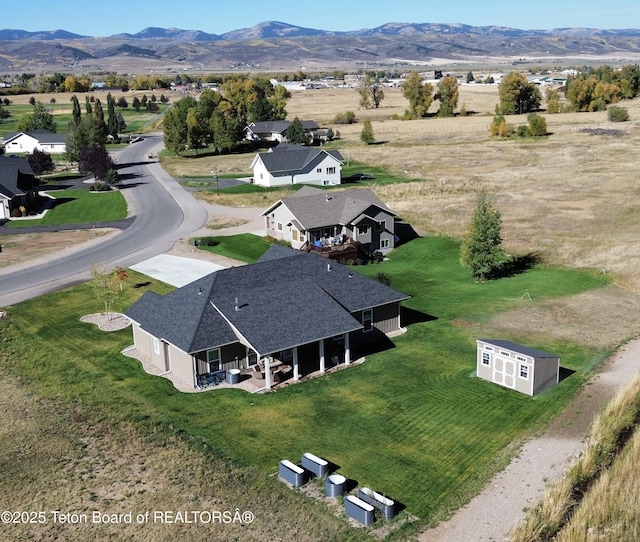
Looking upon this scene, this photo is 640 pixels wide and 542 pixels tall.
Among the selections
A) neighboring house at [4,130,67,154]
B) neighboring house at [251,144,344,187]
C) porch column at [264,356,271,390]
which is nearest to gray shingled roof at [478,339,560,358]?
porch column at [264,356,271,390]

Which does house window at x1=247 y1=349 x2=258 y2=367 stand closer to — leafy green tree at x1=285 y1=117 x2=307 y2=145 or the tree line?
the tree line

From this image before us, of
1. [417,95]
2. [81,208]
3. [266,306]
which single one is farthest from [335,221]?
[417,95]

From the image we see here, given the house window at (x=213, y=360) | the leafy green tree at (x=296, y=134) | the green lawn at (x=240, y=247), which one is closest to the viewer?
the house window at (x=213, y=360)

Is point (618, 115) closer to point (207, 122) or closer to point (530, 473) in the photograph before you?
point (207, 122)

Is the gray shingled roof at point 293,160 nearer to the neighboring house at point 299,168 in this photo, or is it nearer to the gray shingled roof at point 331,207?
the neighboring house at point 299,168

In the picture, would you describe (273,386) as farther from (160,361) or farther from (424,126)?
(424,126)

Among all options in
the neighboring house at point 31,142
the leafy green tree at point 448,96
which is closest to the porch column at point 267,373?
the neighboring house at point 31,142

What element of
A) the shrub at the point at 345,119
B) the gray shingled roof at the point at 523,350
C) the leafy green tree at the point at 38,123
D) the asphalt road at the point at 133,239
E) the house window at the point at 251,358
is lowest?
the asphalt road at the point at 133,239
